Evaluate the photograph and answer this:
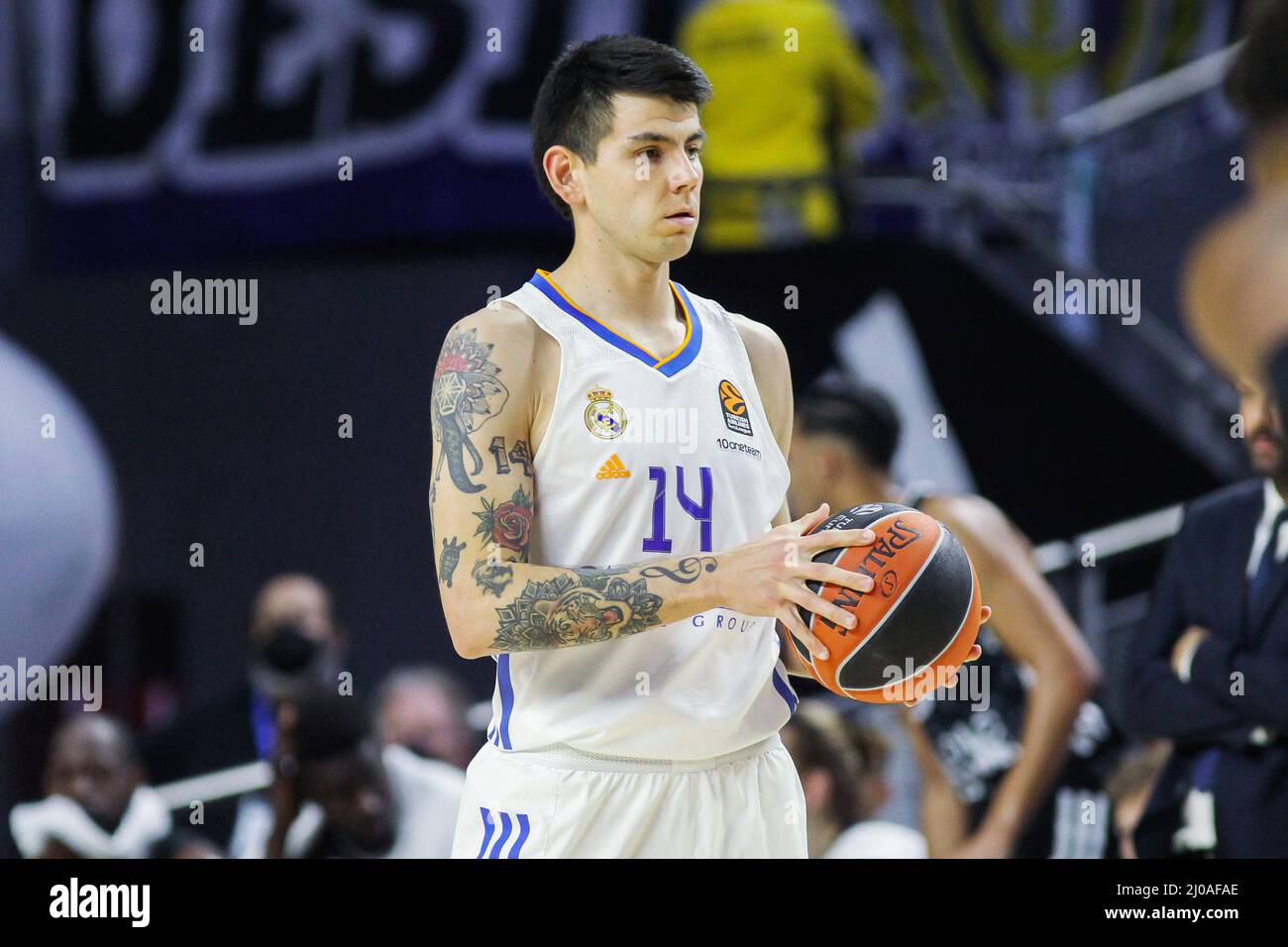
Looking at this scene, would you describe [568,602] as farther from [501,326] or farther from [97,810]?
[97,810]

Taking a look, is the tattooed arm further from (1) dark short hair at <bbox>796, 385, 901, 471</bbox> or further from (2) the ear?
(1) dark short hair at <bbox>796, 385, 901, 471</bbox>

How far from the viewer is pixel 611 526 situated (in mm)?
2701

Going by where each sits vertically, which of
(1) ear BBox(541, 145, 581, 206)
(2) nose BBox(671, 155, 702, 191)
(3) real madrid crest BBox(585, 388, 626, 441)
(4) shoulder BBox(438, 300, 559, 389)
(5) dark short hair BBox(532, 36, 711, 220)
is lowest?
(3) real madrid crest BBox(585, 388, 626, 441)

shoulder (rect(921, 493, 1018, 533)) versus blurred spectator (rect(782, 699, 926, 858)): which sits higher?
shoulder (rect(921, 493, 1018, 533))

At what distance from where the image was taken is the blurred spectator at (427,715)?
578cm

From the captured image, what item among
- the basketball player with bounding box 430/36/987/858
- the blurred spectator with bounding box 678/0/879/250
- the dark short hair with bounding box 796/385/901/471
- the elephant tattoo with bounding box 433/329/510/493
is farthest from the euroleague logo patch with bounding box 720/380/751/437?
the blurred spectator with bounding box 678/0/879/250

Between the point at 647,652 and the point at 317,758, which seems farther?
the point at 317,758

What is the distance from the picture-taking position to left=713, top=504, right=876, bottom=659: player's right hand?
239cm

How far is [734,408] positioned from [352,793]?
3293mm

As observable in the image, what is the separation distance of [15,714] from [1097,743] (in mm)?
4112

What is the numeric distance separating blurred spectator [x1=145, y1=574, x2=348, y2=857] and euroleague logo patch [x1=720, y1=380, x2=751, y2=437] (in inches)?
136
